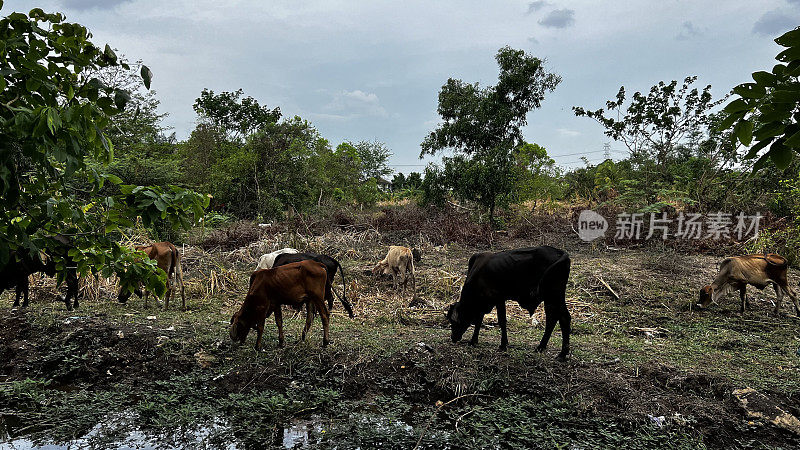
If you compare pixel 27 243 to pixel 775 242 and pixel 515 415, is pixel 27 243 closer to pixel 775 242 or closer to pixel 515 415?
pixel 515 415

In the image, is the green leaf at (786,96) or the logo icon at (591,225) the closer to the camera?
the green leaf at (786,96)

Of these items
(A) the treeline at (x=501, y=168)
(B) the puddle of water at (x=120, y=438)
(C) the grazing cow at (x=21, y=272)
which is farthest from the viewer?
(A) the treeline at (x=501, y=168)

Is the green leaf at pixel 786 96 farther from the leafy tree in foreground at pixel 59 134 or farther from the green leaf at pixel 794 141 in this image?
the leafy tree in foreground at pixel 59 134

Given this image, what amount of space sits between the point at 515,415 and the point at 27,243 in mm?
4217

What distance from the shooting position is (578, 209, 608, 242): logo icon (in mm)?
16062

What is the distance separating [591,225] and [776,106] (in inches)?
635

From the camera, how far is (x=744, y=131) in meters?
1.63

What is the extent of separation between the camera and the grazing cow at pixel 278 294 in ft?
19.0

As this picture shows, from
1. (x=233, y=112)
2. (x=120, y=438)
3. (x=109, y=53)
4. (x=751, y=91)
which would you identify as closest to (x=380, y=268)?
(x=120, y=438)

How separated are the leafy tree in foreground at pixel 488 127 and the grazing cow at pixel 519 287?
10610 mm

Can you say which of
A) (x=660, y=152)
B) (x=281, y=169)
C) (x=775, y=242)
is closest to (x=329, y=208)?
(x=281, y=169)

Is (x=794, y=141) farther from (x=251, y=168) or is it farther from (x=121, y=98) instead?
(x=251, y=168)

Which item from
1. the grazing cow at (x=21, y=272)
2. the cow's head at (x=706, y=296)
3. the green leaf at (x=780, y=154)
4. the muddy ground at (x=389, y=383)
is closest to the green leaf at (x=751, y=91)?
the green leaf at (x=780, y=154)

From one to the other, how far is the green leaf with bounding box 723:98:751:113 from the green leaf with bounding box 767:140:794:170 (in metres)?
0.15
